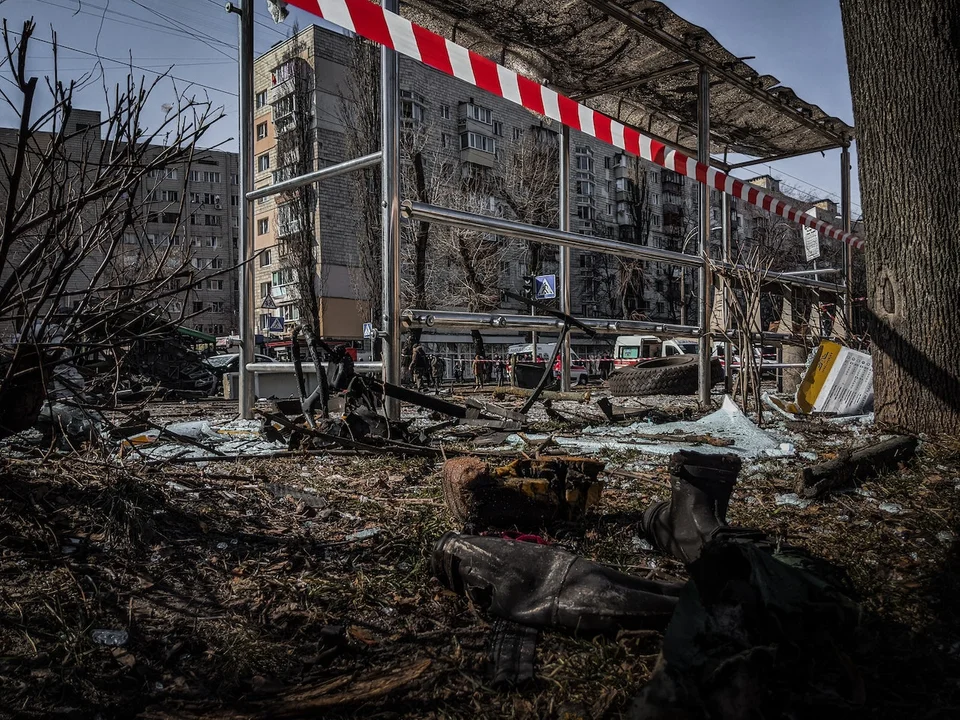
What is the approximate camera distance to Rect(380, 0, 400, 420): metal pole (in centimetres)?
379

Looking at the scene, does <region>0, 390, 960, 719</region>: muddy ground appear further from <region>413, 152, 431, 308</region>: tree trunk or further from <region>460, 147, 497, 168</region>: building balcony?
<region>460, 147, 497, 168</region>: building balcony

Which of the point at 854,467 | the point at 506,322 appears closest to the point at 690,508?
the point at 854,467

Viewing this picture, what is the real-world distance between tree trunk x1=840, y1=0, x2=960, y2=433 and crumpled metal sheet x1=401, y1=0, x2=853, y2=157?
76.3 inches

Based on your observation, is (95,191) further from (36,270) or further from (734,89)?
(734,89)

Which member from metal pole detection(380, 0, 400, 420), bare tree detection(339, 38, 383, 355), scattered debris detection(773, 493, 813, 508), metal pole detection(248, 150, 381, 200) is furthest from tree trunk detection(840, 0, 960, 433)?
bare tree detection(339, 38, 383, 355)

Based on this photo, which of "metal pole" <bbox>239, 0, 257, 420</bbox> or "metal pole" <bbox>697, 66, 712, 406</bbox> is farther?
"metal pole" <bbox>697, 66, 712, 406</bbox>

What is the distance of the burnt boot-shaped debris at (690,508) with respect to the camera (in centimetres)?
181

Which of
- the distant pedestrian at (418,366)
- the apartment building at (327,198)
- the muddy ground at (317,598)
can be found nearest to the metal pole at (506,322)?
the muddy ground at (317,598)

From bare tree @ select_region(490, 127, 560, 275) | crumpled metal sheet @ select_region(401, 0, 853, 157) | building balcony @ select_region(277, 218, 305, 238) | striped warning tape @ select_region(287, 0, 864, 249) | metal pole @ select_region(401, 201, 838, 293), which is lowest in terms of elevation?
metal pole @ select_region(401, 201, 838, 293)

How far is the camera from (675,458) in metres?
1.98

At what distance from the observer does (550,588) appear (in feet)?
4.84

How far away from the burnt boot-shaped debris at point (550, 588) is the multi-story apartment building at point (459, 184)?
22308 millimetres

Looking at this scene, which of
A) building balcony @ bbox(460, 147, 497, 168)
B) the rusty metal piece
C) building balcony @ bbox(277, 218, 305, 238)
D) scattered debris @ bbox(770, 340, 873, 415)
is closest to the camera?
the rusty metal piece

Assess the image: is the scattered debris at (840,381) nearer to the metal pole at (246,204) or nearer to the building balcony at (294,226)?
the metal pole at (246,204)
